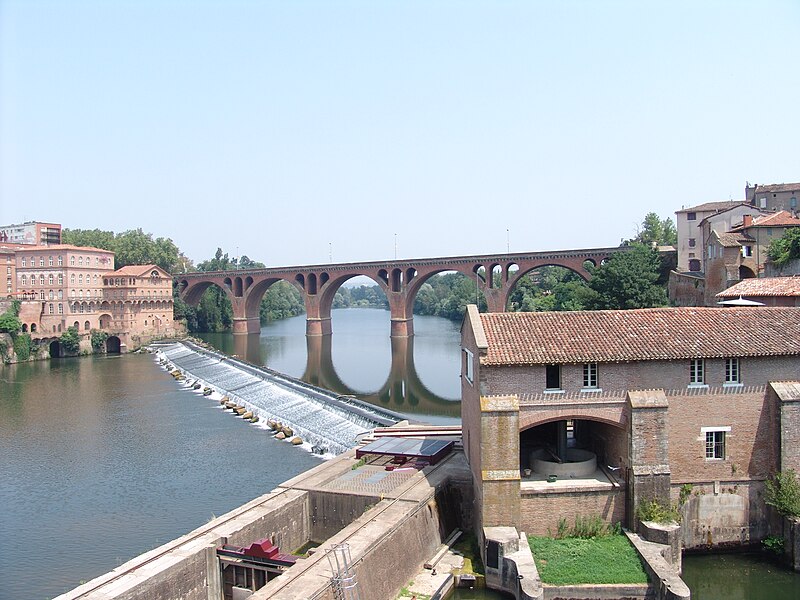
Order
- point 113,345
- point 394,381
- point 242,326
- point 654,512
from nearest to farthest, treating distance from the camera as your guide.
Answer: point 654,512, point 394,381, point 113,345, point 242,326

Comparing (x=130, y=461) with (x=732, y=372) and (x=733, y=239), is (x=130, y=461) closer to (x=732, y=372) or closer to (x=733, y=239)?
(x=732, y=372)

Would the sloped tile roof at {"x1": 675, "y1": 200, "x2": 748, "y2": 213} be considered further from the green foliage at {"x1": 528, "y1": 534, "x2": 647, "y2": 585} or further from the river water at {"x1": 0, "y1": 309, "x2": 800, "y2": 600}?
the green foliage at {"x1": 528, "y1": 534, "x2": 647, "y2": 585}

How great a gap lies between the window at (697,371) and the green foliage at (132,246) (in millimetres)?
83854

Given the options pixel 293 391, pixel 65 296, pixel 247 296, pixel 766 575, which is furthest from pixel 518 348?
pixel 247 296

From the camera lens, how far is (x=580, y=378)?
17062mm

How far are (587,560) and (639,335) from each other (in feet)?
19.2

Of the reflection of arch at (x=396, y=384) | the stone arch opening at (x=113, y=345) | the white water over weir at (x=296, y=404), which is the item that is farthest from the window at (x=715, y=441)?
the stone arch opening at (x=113, y=345)

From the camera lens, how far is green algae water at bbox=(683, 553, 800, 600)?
1602 centimetres

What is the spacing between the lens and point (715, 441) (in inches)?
688

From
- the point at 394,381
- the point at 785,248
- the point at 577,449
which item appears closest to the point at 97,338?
the point at 394,381

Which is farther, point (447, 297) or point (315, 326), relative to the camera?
point (447, 297)

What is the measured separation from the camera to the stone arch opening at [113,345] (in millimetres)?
73500

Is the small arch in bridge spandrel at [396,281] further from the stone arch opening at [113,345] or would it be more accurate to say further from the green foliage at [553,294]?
the stone arch opening at [113,345]

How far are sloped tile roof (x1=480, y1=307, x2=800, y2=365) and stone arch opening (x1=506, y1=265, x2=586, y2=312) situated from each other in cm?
3153
